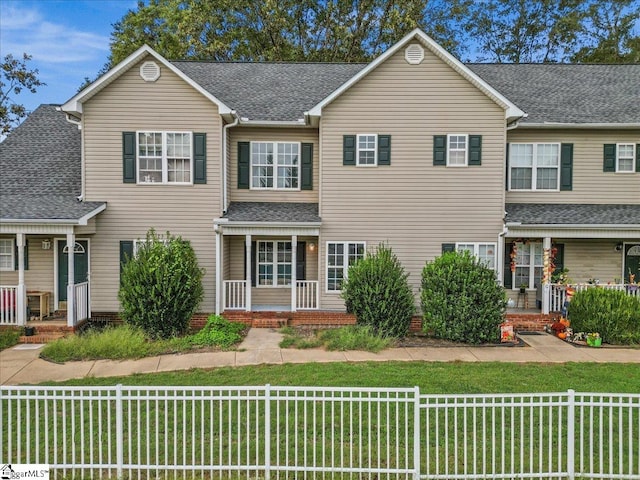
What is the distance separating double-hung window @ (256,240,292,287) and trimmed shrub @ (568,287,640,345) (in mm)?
8772

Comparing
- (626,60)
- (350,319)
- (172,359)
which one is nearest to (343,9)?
(626,60)

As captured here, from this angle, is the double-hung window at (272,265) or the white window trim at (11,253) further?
the double-hung window at (272,265)

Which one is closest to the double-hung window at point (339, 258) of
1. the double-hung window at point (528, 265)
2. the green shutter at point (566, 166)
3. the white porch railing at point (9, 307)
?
the double-hung window at point (528, 265)

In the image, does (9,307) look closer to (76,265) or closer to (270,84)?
(76,265)

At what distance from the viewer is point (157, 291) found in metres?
11.8

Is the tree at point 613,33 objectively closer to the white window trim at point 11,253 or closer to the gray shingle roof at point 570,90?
the gray shingle roof at point 570,90

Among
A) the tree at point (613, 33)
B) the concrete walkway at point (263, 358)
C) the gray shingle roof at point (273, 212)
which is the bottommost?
the concrete walkway at point (263, 358)

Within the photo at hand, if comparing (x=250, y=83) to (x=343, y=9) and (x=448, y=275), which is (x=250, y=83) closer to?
(x=448, y=275)

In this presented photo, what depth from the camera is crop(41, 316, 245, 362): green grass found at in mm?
10449

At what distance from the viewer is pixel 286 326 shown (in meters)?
13.7

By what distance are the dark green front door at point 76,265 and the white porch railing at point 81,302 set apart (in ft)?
3.39

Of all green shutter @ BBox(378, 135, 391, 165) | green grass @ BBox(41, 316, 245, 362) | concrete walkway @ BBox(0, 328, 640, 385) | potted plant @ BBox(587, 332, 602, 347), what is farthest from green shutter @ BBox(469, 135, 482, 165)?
green grass @ BBox(41, 316, 245, 362)

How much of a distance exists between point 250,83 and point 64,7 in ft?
55.8

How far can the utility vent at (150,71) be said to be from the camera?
45.3ft
